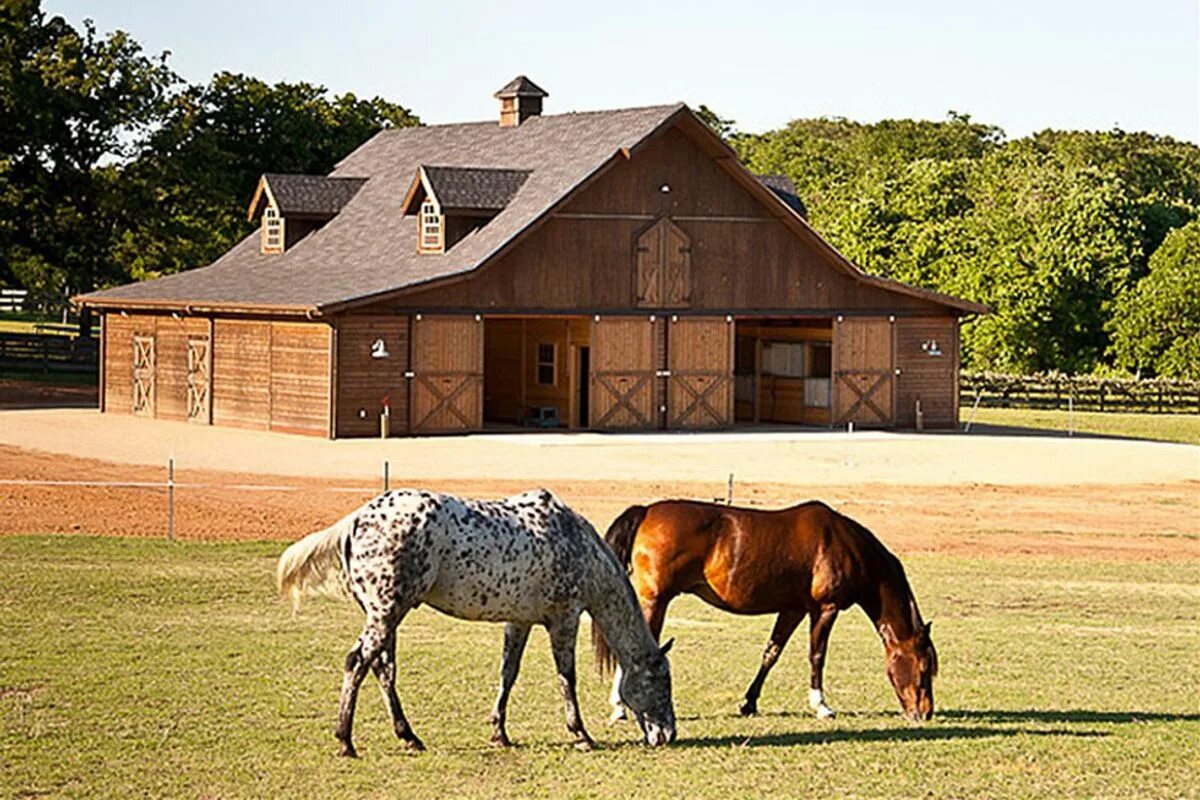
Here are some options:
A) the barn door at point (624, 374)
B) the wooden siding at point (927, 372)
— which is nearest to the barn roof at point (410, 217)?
the wooden siding at point (927, 372)

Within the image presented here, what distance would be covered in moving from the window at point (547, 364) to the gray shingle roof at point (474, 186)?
3496 millimetres

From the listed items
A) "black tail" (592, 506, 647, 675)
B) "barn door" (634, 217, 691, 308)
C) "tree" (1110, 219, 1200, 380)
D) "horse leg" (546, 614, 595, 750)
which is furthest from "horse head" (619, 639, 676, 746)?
"tree" (1110, 219, 1200, 380)

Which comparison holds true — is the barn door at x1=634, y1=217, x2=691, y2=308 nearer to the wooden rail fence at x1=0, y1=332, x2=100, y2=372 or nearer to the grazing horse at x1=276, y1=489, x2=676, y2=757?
the wooden rail fence at x1=0, y1=332, x2=100, y2=372

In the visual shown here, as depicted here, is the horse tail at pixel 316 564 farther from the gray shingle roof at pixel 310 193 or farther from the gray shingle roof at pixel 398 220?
the gray shingle roof at pixel 310 193

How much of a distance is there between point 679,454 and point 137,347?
48.1 ft

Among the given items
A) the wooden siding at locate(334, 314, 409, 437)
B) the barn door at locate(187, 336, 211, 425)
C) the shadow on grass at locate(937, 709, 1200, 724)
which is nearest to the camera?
the shadow on grass at locate(937, 709, 1200, 724)

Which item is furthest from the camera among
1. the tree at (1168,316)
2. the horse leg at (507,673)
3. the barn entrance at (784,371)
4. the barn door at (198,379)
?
the tree at (1168,316)

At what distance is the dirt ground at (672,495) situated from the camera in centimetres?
2692

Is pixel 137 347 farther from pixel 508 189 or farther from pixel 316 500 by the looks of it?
pixel 316 500

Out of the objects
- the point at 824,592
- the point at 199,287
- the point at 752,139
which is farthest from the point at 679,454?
the point at 752,139

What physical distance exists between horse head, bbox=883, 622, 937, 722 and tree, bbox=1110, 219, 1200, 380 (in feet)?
176

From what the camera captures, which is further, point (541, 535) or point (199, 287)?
point (199, 287)

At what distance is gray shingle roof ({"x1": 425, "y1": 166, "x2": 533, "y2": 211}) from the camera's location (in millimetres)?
45219

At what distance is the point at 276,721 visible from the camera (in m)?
13.0
